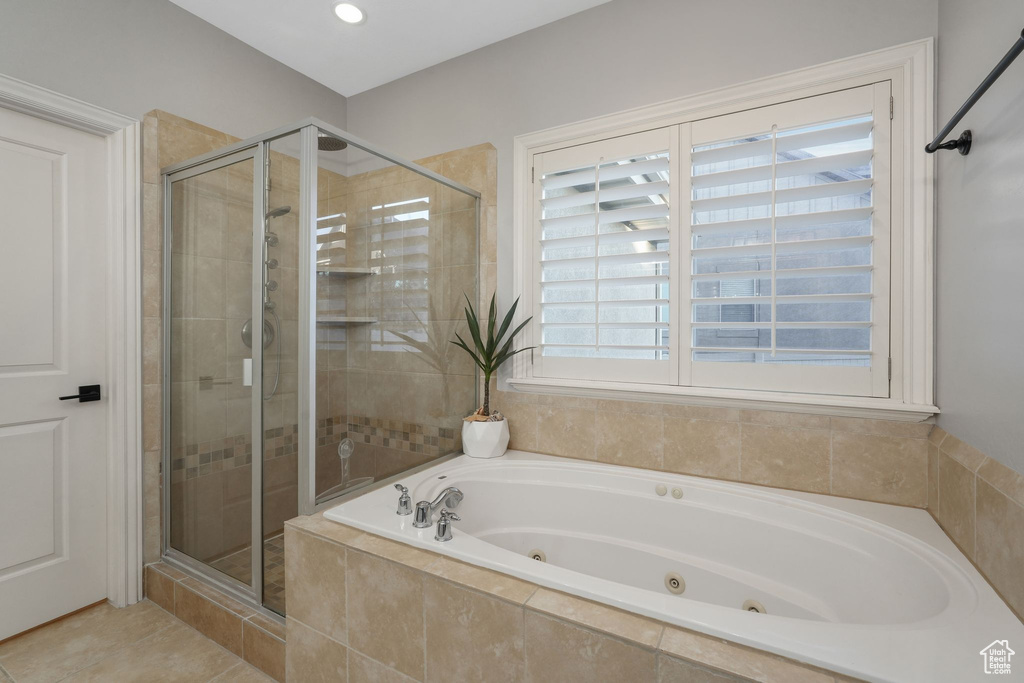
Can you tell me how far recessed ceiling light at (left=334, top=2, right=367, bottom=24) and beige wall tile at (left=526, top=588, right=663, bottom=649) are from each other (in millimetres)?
2403

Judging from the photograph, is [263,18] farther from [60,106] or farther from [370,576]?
[370,576]

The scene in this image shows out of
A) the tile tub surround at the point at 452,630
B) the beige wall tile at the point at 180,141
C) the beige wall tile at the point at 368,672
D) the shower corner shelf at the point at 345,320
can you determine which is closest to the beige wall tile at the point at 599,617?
the tile tub surround at the point at 452,630

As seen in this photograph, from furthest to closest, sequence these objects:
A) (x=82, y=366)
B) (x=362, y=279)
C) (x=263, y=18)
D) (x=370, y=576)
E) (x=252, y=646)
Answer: (x=263, y=18)
(x=82, y=366)
(x=362, y=279)
(x=252, y=646)
(x=370, y=576)

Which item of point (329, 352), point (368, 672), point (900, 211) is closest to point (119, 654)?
point (368, 672)

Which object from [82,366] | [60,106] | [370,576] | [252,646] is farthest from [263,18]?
[252,646]

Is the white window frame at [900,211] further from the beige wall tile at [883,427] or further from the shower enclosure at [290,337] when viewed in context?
the shower enclosure at [290,337]

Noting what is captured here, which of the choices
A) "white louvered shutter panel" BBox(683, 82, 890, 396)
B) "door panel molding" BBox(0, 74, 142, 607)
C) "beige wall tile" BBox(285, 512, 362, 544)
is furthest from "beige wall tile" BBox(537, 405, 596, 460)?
"door panel molding" BBox(0, 74, 142, 607)

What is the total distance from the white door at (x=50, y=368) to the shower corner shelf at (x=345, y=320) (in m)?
1.08

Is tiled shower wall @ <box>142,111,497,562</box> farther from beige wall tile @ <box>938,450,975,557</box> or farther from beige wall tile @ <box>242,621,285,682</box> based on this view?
beige wall tile @ <box>938,450,975,557</box>

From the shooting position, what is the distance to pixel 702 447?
6.08 ft

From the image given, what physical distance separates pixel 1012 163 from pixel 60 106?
9.52 feet

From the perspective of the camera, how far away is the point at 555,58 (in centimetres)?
217

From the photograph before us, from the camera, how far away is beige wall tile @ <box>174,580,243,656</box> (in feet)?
5.41

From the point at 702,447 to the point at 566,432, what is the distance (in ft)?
1.93
